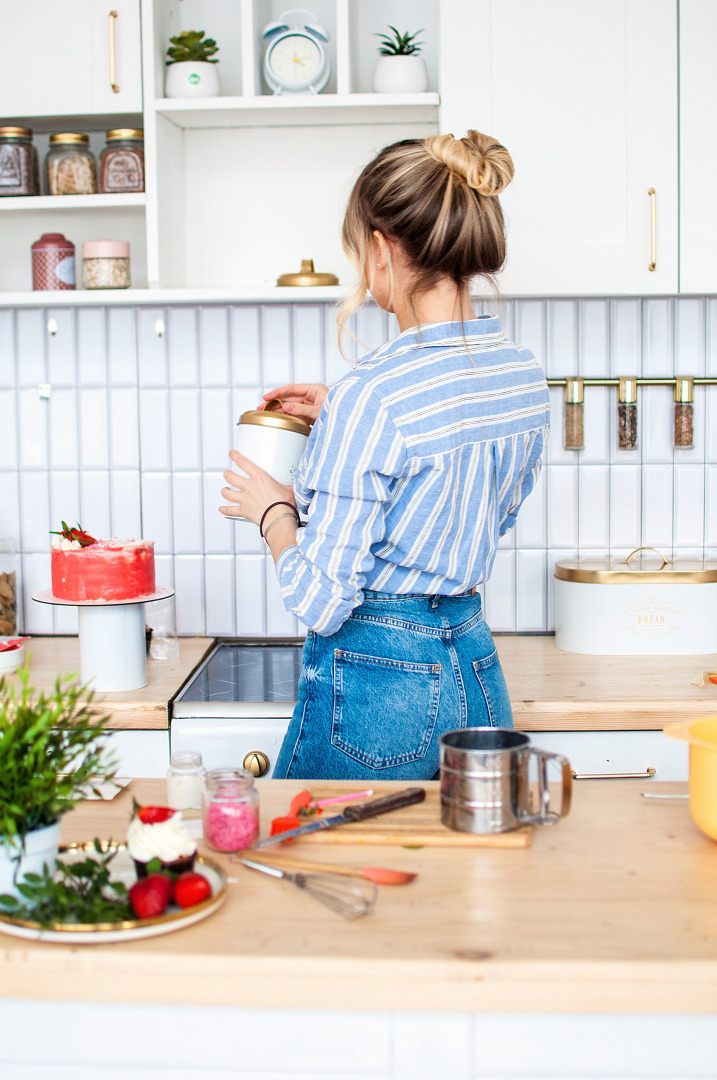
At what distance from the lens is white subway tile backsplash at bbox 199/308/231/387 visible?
2.36m

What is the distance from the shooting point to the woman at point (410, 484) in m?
1.28

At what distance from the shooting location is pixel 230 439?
2.38 metres

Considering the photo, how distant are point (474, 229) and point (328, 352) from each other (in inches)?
41.3

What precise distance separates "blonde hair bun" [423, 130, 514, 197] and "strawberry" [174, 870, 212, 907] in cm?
89

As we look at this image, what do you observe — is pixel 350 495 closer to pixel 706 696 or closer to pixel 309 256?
pixel 706 696

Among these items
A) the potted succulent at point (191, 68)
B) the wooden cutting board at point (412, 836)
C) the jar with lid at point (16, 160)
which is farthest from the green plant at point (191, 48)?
the wooden cutting board at point (412, 836)

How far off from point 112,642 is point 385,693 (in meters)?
0.71

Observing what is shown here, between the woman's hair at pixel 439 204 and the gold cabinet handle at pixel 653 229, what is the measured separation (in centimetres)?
72

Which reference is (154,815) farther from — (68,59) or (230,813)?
(68,59)

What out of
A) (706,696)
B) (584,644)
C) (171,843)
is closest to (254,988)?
(171,843)

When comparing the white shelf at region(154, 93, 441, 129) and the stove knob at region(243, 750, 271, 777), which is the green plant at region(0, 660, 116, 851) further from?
the white shelf at region(154, 93, 441, 129)

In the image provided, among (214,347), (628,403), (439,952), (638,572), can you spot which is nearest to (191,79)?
(214,347)

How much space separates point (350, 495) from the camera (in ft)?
4.16

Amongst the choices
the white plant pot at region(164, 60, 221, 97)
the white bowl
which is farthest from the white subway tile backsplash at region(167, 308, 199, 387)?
the white bowl
